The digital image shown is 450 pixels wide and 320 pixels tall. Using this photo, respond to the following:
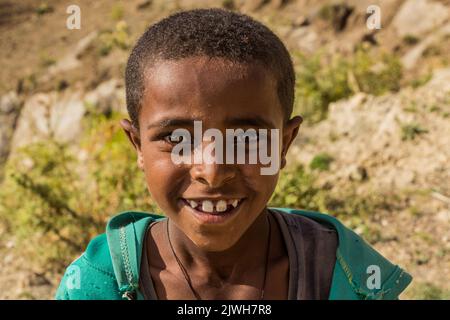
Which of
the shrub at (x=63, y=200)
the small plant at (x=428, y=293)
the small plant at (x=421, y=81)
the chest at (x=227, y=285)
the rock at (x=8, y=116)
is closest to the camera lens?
the chest at (x=227, y=285)

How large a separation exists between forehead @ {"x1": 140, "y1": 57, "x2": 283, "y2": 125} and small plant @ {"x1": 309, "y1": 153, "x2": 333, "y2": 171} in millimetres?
2394

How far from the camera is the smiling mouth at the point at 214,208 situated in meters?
1.57

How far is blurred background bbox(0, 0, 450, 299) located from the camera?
11.0 feet

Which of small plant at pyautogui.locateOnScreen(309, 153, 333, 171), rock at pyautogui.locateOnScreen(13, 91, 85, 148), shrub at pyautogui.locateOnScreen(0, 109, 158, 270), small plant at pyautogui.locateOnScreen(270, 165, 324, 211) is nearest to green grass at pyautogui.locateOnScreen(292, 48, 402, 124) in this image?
small plant at pyautogui.locateOnScreen(309, 153, 333, 171)

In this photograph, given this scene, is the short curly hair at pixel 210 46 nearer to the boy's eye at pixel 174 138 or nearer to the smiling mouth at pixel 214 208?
the boy's eye at pixel 174 138

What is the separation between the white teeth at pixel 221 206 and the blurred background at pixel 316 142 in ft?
5.23

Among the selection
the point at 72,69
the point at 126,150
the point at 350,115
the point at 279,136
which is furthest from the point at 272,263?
the point at 72,69

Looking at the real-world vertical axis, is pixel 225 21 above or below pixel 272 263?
above

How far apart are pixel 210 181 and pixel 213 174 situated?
0.02 meters

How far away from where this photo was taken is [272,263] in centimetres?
184

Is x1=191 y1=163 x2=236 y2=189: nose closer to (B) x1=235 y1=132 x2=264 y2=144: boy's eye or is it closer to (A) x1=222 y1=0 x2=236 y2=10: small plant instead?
(B) x1=235 y1=132 x2=264 y2=144: boy's eye

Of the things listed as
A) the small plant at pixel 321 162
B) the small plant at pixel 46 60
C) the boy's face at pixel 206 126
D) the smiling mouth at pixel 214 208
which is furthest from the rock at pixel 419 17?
the smiling mouth at pixel 214 208

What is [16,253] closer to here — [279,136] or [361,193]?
[361,193]
